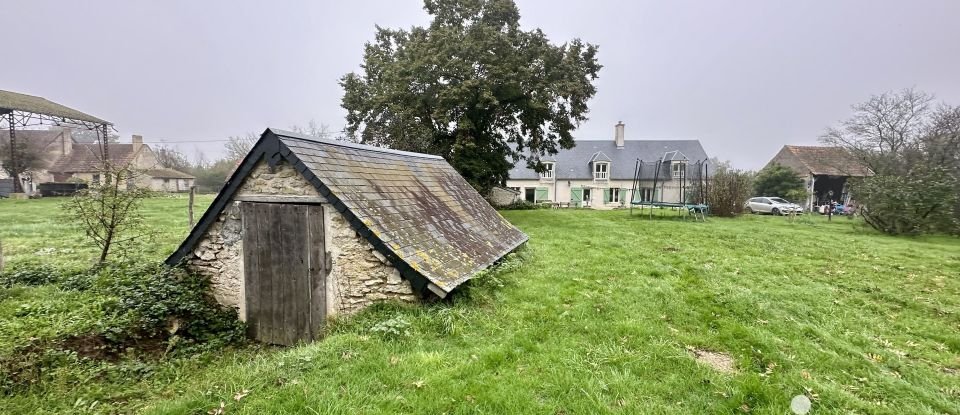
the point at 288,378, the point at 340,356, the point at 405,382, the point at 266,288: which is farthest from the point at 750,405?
the point at 266,288

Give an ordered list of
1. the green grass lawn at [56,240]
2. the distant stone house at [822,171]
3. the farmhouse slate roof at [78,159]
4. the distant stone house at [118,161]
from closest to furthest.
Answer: the green grass lawn at [56,240]
the distant stone house at [822,171]
the distant stone house at [118,161]
the farmhouse slate roof at [78,159]

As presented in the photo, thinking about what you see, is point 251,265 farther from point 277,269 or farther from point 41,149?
point 41,149

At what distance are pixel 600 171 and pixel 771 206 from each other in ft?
45.8

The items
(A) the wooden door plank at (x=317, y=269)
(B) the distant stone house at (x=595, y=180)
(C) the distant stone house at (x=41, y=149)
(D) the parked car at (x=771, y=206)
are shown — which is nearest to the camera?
(A) the wooden door plank at (x=317, y=269)

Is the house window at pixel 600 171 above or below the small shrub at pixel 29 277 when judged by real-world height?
above

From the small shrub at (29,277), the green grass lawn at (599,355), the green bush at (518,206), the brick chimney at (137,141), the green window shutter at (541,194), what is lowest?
the green grass lawn at (599,355)

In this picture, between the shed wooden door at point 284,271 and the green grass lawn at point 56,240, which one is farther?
the green grass lawn at point 56,240

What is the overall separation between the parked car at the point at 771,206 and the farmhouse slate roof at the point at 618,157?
656cm

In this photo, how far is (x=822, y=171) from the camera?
35188mm

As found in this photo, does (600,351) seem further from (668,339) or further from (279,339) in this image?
(279,339)

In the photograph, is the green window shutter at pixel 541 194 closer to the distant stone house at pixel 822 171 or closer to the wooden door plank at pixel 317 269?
the distant stone house at pixel 822 171

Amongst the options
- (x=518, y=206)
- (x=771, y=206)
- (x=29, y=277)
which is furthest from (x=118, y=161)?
(x=771, y=206)

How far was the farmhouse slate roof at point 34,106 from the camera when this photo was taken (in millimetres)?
24953

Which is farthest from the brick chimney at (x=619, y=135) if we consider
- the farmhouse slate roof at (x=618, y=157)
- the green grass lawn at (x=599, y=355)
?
the green grass lawn at (x=599, y=355)
